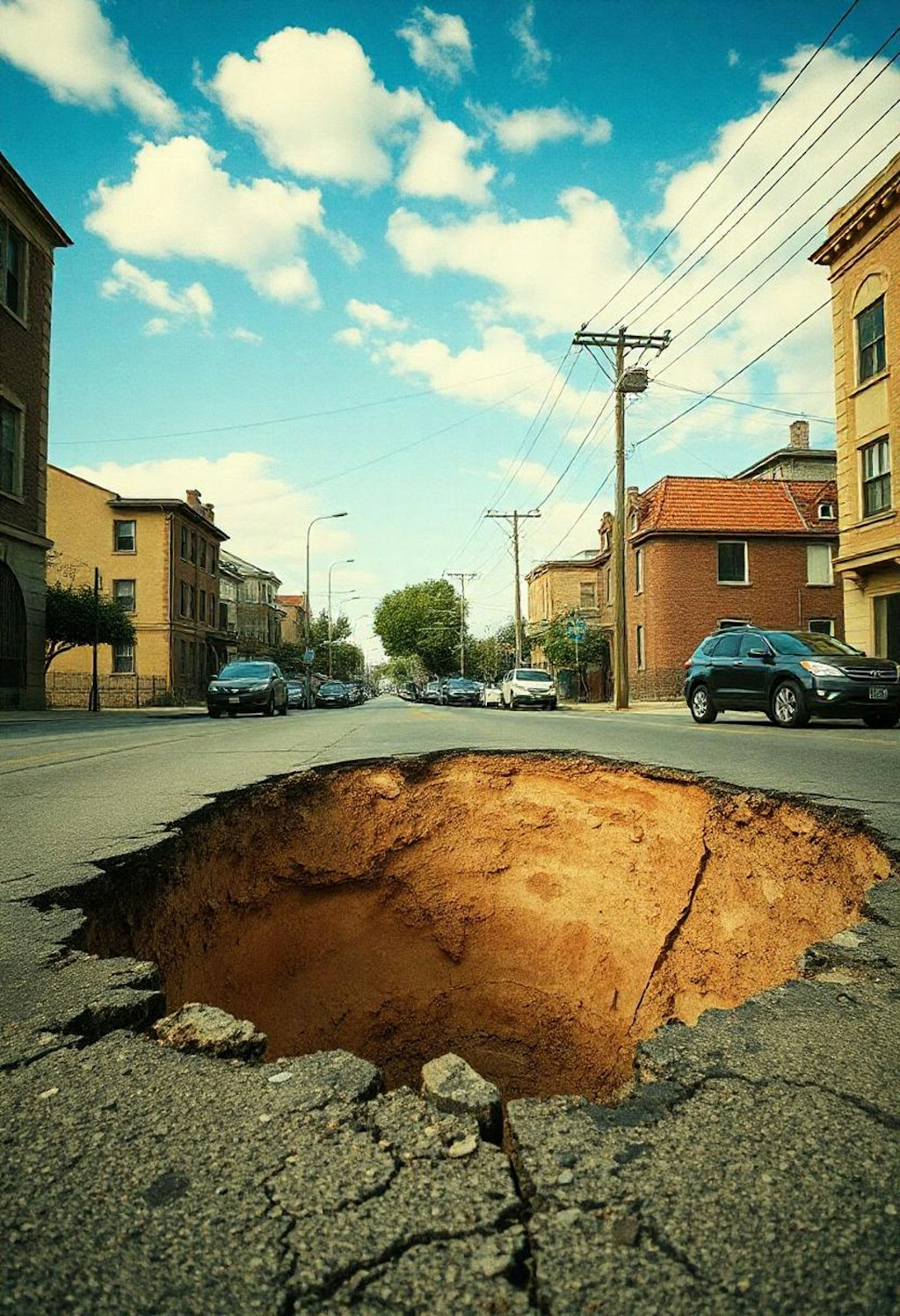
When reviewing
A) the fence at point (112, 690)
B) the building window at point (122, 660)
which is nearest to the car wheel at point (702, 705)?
the fence at point (112, 690)

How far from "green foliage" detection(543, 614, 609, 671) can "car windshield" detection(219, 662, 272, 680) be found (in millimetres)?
19076

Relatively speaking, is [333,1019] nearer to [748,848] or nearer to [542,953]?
[542,953]

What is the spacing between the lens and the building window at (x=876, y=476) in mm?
17938

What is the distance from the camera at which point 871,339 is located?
724 inches

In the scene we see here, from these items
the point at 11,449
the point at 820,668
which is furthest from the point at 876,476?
the point at 11,449

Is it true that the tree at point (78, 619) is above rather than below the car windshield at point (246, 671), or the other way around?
above

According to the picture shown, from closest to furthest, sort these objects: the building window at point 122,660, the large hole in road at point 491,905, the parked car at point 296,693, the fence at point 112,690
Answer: the large hole in road at point 491,905
the fence at point 112,690
the building window at point 122,660
the parked car at point 296,693

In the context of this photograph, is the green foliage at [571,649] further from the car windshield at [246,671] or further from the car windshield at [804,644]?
the car windshield at [804,644]

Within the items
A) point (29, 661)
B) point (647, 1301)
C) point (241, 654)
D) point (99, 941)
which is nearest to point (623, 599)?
point (29, 661)

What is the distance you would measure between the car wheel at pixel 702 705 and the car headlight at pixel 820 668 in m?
2.35

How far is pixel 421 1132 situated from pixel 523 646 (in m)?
51.5

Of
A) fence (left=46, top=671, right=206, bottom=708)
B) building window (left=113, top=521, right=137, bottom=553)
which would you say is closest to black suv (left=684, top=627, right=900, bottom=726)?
fence (left=46, top=671, right=206, bottom=708)

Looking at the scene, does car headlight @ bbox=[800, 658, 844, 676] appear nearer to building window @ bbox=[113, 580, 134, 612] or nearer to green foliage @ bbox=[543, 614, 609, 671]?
green foliage @ bbox=[543, 614, 609, 671]

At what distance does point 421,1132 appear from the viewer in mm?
1545
